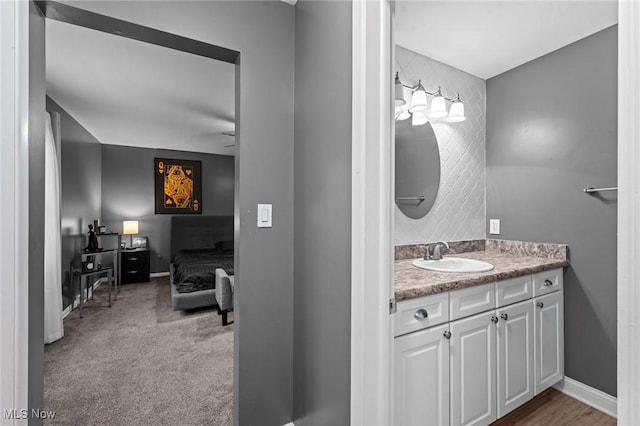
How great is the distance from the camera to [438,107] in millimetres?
2107

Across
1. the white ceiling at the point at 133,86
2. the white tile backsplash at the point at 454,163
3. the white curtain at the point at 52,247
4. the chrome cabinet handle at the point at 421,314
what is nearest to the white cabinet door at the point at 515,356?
the chrome cabinet handle at the point at 421,314

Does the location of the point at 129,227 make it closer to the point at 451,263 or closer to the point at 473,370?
the point at 451,263

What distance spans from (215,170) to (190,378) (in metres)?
4.80

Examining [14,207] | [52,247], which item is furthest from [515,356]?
[52,247]

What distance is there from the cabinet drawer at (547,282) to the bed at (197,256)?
3.38 meters

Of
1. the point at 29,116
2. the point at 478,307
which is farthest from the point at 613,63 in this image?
the point at 29,116

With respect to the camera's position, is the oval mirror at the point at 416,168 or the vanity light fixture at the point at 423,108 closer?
the vanity light fixture at the point at 423,108

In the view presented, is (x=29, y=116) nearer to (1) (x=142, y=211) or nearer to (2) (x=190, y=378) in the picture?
(2) (x=190, y=378)

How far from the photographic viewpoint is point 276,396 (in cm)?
155

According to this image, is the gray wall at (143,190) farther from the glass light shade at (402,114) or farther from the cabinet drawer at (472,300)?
the cabinet drawer at (472,300)

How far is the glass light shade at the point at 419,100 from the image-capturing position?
198cm

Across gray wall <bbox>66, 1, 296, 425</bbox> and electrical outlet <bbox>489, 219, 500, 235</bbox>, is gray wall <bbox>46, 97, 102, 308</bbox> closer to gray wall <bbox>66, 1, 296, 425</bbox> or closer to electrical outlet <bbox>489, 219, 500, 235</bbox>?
gray wall <bbox>66, 1, 296, 425</bbox>

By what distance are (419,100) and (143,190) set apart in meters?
5.66

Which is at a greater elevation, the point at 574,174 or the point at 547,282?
the point at 574,174
